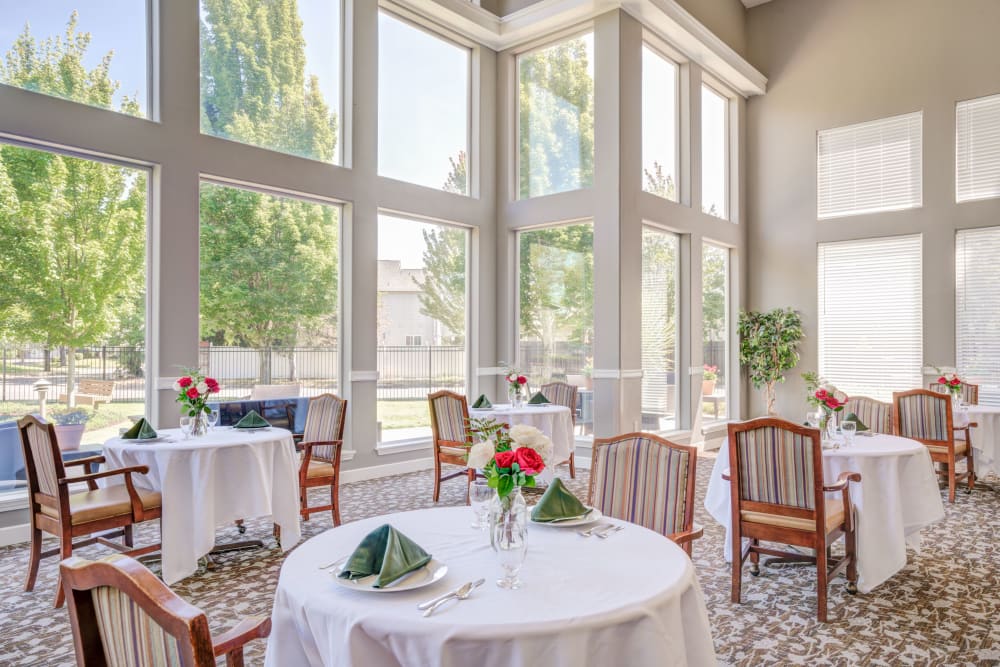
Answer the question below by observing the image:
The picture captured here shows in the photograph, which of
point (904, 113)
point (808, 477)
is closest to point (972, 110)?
point (904, 113)

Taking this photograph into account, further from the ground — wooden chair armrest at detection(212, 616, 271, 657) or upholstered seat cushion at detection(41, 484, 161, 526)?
wooden chair armrest at detection(212, 616, 271, 657)

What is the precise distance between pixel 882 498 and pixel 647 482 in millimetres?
2035

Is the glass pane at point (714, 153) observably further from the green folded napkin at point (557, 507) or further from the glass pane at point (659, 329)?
the green folded napkin at point (557, 507)

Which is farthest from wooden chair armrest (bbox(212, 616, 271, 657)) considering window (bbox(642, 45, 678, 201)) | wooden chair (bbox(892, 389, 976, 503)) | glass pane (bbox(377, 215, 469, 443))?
window (bbox(642, 45, 678, 201))

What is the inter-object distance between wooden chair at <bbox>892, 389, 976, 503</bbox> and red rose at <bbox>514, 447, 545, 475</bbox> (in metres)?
5.72

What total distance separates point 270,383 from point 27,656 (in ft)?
11.7

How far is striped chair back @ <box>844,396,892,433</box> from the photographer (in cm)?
555

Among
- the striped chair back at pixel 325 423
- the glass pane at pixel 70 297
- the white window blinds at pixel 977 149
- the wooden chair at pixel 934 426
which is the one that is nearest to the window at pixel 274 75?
the glass pane at pixel 70 297

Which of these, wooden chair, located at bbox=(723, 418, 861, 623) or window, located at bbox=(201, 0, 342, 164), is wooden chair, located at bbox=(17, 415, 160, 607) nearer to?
window, located at bbox=(201, 0, 342, 164)

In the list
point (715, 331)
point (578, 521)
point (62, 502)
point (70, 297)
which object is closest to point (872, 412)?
point (715, 331)

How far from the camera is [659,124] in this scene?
337 inches

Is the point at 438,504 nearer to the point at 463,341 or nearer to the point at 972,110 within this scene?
the point at 463,341

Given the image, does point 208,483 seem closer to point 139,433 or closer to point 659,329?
point 139,433

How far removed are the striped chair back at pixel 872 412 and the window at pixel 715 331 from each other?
3.42 meters
